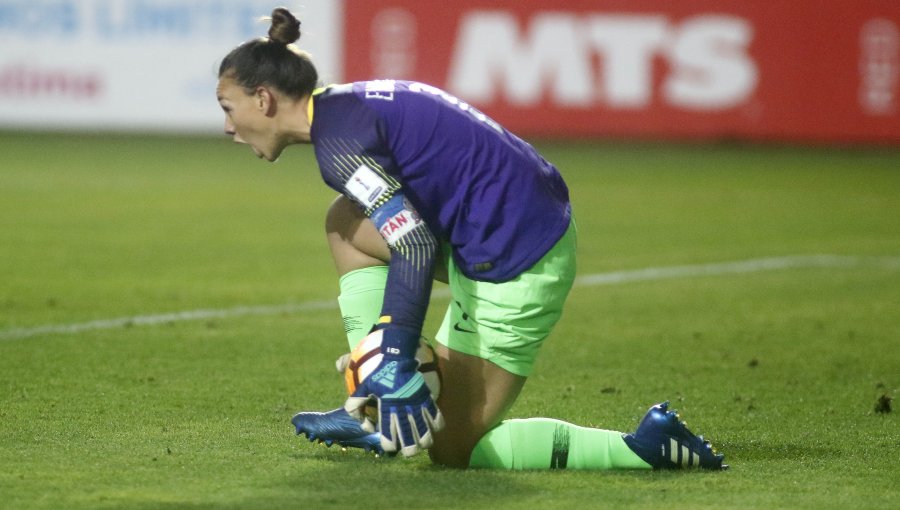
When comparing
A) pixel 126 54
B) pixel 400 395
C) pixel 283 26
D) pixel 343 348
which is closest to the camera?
pixel 400 395

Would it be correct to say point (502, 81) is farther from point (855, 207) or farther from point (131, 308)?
point (131, 308)

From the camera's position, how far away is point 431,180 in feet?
13.4

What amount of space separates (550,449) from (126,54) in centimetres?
1487

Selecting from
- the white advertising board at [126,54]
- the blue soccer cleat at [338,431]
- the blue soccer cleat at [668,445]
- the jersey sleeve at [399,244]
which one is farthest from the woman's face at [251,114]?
the white advertising board at [126,54]

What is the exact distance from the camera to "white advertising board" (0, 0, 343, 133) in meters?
18.0

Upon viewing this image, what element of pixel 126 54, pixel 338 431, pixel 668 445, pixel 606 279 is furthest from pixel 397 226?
pixel 126 54

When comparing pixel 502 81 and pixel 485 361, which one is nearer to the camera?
pixel 485 361

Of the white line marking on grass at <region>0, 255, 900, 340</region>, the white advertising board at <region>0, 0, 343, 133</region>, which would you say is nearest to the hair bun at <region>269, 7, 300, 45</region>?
the white line marking on grass at <region>0, 255, 900, 340</region>

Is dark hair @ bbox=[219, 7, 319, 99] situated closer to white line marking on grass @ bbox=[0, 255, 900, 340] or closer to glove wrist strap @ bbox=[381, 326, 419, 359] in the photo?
glove wrist strap @ bbox=[381, 326, 419, 359]

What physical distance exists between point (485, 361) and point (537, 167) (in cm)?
57

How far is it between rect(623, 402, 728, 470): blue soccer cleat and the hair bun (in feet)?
4.71

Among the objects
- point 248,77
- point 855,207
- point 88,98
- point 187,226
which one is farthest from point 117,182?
point 248,77

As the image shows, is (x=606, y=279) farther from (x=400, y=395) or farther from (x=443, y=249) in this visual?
(x=400, y=395)

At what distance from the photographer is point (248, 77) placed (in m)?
4.02
